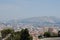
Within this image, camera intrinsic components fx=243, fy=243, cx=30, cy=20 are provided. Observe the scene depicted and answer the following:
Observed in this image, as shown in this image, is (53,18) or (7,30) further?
(53,18)

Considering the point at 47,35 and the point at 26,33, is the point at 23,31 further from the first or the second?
the point at 47,35

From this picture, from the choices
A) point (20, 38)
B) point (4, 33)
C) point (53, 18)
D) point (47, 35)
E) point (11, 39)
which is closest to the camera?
point (11, 39)

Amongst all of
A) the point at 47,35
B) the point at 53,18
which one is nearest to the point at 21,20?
the point at 53,18

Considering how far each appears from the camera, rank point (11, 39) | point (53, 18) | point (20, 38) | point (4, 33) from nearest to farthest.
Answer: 1. point (11, 39)
2. point (20, 38)
3. point (4, 33)
4. point (53, 18)

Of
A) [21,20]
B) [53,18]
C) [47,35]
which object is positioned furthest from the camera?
[53,18]

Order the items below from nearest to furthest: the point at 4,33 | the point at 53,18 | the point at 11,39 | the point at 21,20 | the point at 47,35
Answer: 1. the point at 11,39
2. the point at 4,33
3. the point at 47,35
4. the point at 21,20
5. the point at 53,18

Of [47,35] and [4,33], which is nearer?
[4,33]

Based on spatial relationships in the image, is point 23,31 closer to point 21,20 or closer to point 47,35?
point 47,35

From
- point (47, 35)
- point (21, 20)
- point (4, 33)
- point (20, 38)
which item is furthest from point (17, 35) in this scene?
point (21, 20)
